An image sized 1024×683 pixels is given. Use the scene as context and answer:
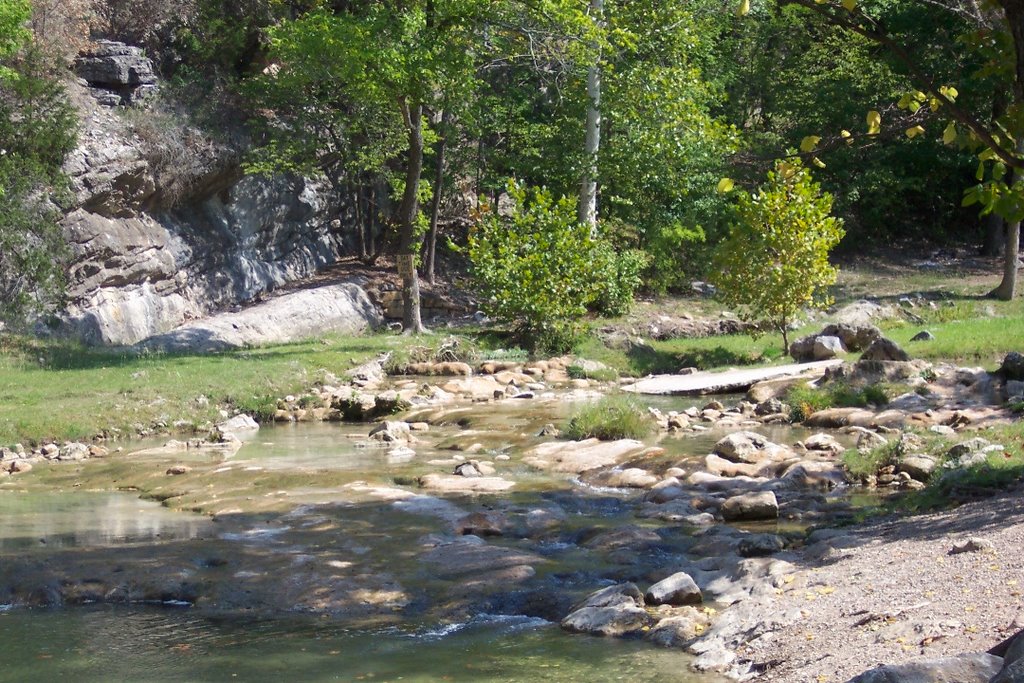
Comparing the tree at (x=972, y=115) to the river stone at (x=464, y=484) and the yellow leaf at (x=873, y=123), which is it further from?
the river stone at (x=464, y=484)

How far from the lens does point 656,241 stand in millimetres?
27188

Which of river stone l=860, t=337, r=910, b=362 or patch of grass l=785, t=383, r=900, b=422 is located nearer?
patch of grass l=785, t=383, r=900, b=422

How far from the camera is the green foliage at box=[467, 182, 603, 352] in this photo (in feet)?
71.3

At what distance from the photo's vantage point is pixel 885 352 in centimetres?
1596

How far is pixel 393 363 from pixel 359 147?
8.35m

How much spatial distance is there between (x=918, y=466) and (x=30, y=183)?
675 inches

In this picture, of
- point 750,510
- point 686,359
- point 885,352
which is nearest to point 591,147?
point 686,359

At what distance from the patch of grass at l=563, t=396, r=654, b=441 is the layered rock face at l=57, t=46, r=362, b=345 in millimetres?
11981

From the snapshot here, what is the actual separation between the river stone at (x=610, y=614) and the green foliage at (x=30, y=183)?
1655 cm

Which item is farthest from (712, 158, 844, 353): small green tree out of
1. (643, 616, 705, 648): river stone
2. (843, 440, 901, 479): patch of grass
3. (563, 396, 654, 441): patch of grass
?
(643, 616, 705, 648): river stone

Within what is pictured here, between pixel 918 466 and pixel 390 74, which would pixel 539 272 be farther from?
pixel 918 466

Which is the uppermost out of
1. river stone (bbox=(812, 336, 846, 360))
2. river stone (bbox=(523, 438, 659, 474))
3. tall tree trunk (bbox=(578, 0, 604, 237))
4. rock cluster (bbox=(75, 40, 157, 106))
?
rock cluster (bbox=(75, 40, 157, 106))

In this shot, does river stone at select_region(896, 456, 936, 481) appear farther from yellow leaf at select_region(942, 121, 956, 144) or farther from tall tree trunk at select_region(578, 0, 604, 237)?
tall tree trunk at select_region(578, 0, 604, 237)

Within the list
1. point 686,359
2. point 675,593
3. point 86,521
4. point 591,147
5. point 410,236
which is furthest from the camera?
point 591,147
